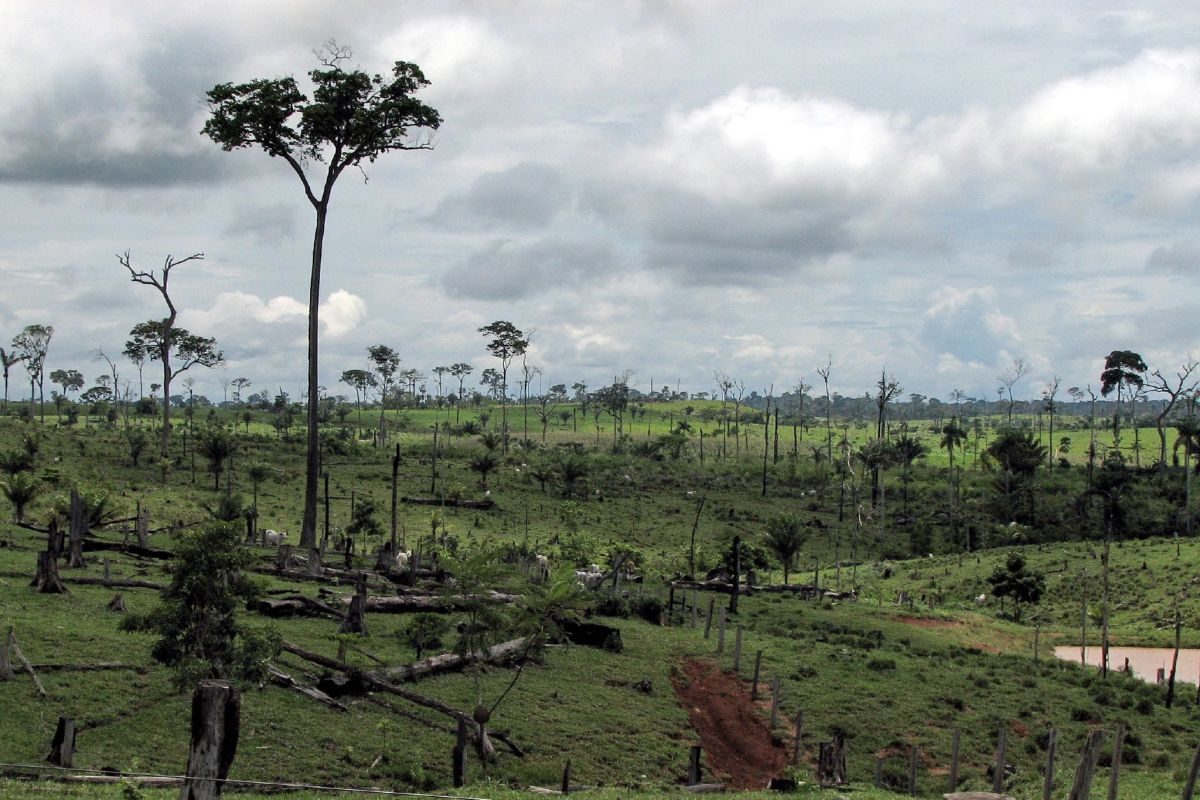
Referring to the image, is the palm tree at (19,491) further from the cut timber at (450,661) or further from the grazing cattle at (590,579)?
the cut timber at (450,661)

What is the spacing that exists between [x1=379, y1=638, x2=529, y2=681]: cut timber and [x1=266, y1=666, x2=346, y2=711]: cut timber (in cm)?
206

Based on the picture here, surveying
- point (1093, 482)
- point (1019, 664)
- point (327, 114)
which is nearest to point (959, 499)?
point (1093, 482)

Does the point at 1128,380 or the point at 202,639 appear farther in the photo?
the point at 1128,380

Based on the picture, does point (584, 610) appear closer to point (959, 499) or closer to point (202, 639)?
point (202, 639)

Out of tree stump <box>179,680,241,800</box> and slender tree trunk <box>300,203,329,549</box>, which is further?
slender tree trunk <box>300,203,329,549</box>

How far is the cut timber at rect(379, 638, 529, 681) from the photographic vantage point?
1004 inches

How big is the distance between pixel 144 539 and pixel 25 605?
13237 mm

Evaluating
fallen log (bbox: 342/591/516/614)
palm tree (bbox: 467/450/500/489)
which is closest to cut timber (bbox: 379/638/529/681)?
fallen log (bbox: 342/591/516/614)

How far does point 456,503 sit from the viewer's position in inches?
3002

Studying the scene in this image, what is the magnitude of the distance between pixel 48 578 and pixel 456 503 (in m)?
47.7

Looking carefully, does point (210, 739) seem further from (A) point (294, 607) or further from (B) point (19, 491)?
(B) point (19, 491)

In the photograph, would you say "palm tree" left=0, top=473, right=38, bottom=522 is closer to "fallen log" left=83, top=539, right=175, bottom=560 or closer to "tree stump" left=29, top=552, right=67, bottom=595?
"fallen log" left=83, top=539, right=175, bottom=560

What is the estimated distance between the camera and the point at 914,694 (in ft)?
114

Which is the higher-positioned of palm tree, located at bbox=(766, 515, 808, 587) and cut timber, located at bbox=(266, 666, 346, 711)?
cut timber, located at bbox=(266, 666, 346, 711)
